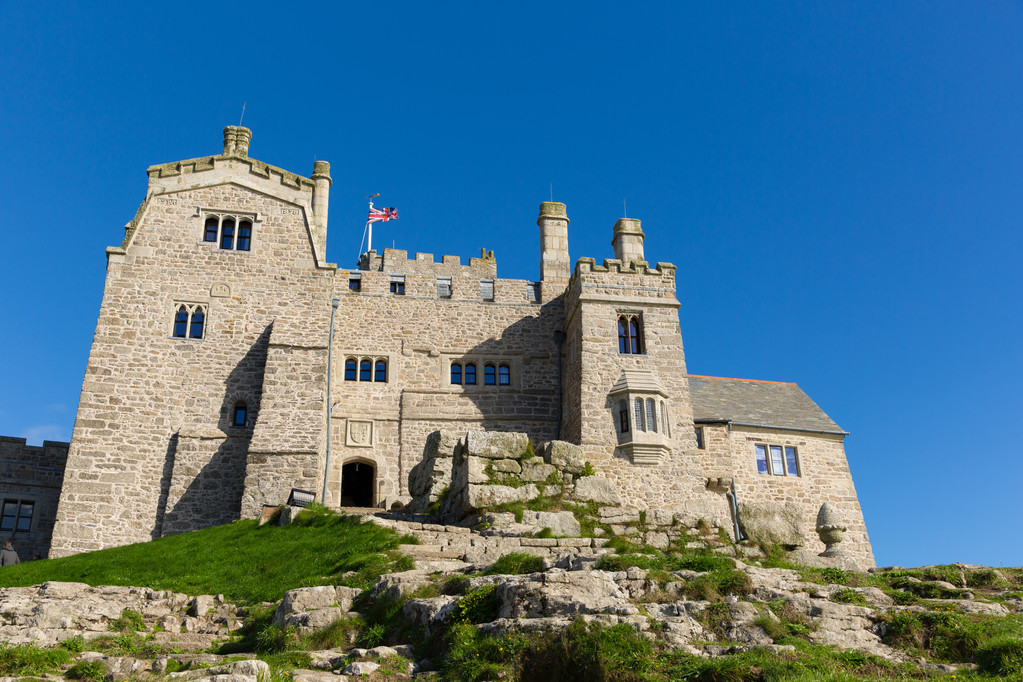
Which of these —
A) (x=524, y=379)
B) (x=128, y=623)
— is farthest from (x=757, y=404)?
(x=128, y=623)

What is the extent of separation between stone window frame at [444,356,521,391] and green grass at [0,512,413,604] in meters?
10.2

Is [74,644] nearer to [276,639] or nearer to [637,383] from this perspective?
[276,639]

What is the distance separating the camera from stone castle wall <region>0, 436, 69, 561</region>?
28016 millimetres

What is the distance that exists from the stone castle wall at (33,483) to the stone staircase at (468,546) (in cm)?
1394

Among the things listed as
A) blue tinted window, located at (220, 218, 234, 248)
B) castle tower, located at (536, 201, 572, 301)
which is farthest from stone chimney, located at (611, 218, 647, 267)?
blue tinted window, located at (220, 218, 234, 248)

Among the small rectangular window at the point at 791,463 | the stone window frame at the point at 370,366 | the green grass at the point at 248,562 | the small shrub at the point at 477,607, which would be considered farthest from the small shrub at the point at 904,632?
the stone window frame at the point at 370,366

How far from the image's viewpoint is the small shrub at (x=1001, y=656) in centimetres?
1027

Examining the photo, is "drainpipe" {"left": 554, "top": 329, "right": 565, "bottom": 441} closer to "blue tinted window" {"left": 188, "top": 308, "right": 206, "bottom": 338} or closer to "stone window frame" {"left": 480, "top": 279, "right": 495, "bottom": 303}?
"stone window frame" {"left": 480, "top": 279, "right": 495, "bottom": 303}

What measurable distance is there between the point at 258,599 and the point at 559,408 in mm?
16681

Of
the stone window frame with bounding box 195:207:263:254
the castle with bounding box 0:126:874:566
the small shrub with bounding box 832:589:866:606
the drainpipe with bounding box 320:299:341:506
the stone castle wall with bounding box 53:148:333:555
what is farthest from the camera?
the stone window frame with bounding box 195:207:263:254

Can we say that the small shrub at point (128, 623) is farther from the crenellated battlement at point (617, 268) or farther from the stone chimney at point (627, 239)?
the stone chimney at point (627, 239)

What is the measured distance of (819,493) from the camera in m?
30.5

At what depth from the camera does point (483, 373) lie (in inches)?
1262

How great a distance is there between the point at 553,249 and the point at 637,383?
8.43 meters
